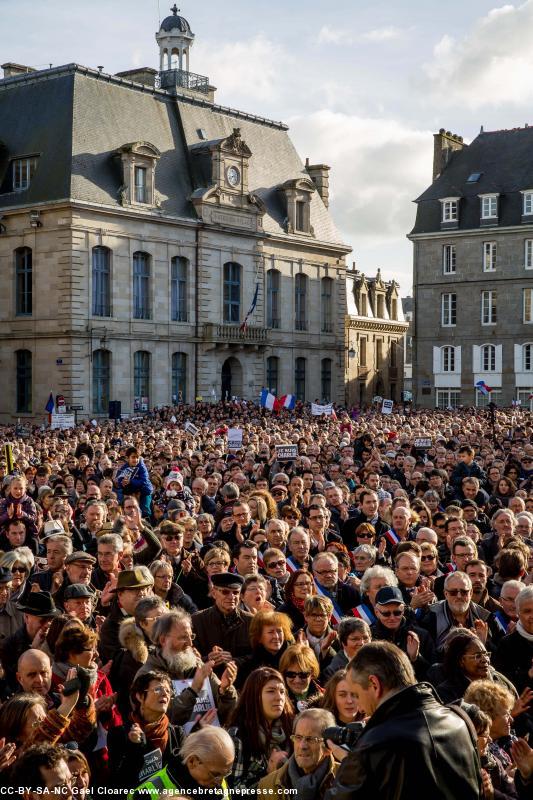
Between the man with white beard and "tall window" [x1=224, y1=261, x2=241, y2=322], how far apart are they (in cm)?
4380

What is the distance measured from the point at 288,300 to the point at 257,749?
159 feet

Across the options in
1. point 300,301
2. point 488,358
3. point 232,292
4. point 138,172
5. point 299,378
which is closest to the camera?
point 138,172

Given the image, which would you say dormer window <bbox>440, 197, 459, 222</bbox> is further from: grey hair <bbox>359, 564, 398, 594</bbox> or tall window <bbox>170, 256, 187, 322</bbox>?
grey hair <bbox>359, 564, 398, 594</bbox>

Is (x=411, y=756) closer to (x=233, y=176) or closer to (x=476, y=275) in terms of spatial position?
(x=233, y=176)

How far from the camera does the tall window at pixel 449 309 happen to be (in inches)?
2274

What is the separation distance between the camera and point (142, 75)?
170ft

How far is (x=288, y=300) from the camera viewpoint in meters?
54.1

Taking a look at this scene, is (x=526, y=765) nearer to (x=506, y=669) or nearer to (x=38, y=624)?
(x=506, y=669)

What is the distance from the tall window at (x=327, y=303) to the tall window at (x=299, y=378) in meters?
2.95

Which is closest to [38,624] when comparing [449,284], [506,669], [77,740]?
[77,740]

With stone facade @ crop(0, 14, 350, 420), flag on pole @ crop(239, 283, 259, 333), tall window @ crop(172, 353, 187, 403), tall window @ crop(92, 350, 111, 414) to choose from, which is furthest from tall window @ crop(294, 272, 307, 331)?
tall window @ crop(92, 350, 111, 414)

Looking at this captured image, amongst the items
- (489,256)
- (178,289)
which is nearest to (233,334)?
(178,289)

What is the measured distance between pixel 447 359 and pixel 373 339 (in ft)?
58.0

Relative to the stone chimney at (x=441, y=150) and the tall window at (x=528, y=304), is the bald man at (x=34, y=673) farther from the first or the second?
the stone chimney at (x=441, y=150)
